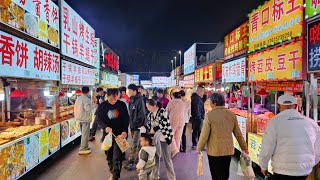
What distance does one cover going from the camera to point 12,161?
17.2 feet

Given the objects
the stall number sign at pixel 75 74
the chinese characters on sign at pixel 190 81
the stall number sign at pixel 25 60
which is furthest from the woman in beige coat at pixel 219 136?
the chinese characters on sign at pixel 190 81

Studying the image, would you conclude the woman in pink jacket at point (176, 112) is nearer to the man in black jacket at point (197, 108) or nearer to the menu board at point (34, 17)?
the man in black jacket at point (197, 108)

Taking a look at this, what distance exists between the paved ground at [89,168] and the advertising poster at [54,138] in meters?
0.33

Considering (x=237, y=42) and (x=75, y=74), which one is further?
(x=75, y=74)

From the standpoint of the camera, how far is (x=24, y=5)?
229 inches

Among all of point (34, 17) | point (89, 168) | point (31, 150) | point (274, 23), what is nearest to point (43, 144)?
point (31, 150)

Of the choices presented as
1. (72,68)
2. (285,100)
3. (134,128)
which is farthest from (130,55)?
(285,100)

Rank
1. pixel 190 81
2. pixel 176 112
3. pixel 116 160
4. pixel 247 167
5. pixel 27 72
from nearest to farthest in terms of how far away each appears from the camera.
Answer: pixel 247 167 < pixel 116 160 < pixel 27 72 < pixel 176 112 < pixel 190 81

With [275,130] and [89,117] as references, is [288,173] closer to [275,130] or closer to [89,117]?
[275,130]

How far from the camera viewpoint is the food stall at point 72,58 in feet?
27.8

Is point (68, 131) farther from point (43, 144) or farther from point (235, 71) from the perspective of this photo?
point (235, 71)

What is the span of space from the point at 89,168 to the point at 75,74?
3.98m

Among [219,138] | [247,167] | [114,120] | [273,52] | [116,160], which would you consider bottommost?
[116,160]

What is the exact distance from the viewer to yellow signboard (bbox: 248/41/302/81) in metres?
4.88
